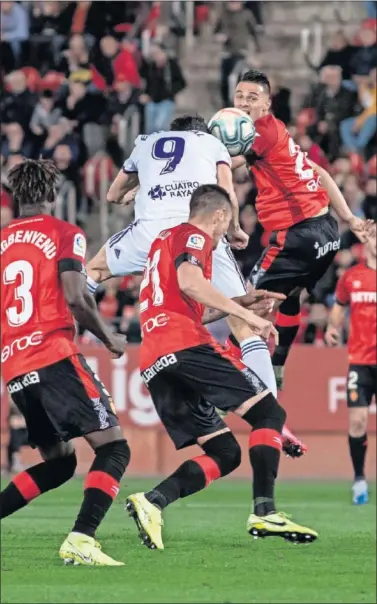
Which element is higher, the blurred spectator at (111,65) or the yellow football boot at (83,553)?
the blurred spectator at (111,65)

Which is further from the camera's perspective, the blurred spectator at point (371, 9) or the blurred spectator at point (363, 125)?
the blurred spectator at point (371, 9)

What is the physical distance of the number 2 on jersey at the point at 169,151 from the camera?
36.2ft

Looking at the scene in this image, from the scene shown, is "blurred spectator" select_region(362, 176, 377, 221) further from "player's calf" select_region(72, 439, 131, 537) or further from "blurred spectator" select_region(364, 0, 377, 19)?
"player's calf" select_region(72, 439, 131, 537)

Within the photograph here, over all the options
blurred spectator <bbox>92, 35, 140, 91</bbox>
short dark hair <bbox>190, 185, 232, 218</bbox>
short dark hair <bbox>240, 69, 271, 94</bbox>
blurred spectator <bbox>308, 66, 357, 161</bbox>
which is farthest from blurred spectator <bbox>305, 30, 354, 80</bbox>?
short dark hair <bbox>190, 185, 232, 218</bbox>

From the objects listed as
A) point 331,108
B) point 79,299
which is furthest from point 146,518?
point 331,108

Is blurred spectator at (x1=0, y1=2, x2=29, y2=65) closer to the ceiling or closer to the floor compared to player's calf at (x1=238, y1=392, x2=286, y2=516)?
closer to the ceiling

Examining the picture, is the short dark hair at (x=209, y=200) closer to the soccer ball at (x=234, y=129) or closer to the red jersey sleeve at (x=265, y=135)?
the soccer ball at (x=234, y=129)

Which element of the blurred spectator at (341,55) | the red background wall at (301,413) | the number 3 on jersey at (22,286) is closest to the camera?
the number 3 on jersey at (22,286)

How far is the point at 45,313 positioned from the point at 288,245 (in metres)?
3.05

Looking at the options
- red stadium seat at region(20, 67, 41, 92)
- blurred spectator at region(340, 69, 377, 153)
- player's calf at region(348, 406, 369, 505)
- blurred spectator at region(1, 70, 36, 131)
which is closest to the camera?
player's calf at region(348, 406, 369, 505)

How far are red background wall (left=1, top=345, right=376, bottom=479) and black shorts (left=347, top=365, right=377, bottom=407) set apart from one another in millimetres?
2766

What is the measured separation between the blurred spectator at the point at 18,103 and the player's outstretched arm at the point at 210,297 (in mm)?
13967

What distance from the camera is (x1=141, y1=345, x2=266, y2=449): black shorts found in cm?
944

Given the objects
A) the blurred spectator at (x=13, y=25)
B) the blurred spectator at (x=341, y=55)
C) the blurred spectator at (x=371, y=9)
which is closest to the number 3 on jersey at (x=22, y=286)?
the blurred spectator at (x=341, y=55)
